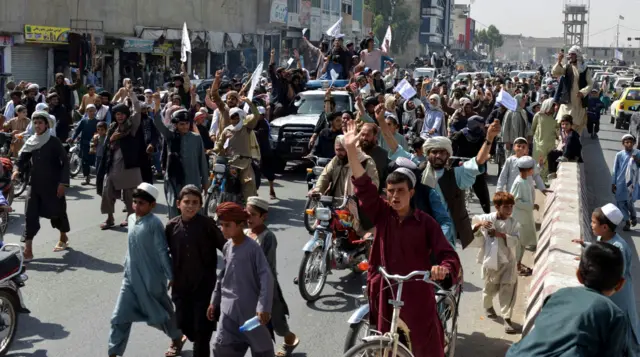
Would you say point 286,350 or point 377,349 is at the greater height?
point 377,349

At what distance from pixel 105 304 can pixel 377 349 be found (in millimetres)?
3995

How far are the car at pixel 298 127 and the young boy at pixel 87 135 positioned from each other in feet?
Answer: 11.0

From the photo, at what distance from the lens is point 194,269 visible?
6324 millimetres

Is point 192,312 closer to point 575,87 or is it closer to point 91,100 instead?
point 575,87

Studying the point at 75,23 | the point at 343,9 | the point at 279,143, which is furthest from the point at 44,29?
the point at 343,9

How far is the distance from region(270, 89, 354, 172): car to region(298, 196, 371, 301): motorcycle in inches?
303

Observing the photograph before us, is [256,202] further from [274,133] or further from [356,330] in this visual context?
[274,133]

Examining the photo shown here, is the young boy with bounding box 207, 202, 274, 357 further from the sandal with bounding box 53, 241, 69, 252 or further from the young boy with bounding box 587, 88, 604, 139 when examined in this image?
the young boy with bounding box 587, 88, 604, 139

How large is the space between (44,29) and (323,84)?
530 inches

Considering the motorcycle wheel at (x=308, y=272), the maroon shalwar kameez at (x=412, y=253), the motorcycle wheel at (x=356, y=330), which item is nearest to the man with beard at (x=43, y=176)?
the motorcycle wheel at (x=308, y=272)

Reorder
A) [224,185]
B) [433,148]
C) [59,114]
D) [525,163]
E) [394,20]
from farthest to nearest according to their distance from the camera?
1. [394,20]
2. [59,114]
3. [224,185]
4. [525,163]
5. [433,148]

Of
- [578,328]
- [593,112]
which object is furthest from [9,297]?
[593,112]

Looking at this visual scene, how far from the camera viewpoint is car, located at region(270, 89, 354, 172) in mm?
16938

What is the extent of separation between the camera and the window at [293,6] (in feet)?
182
